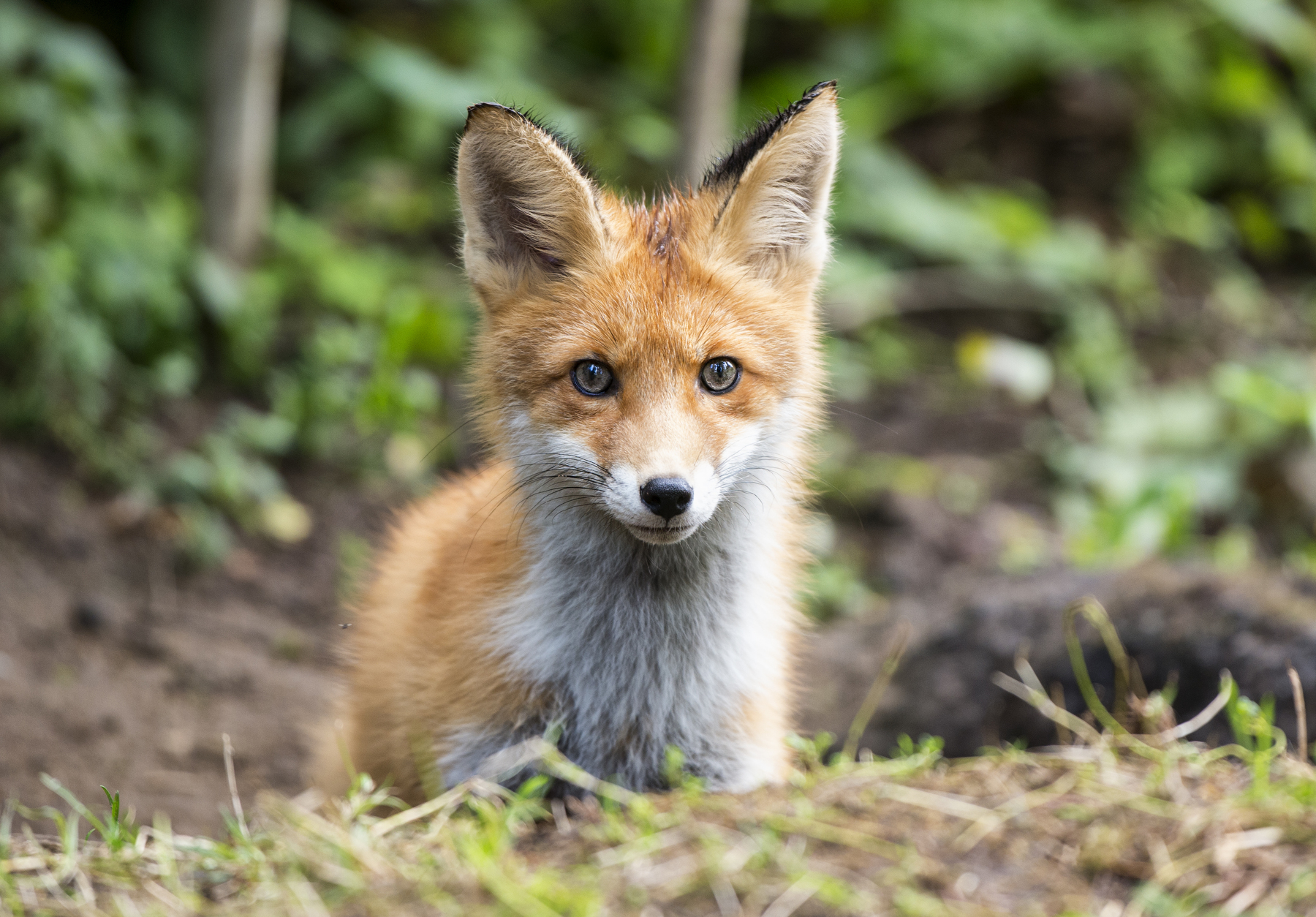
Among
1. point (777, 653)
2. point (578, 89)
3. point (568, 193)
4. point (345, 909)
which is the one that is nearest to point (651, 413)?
point (568, 193)

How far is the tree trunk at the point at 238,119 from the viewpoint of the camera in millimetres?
7289

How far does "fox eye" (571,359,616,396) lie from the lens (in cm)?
372

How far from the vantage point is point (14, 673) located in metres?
5.47

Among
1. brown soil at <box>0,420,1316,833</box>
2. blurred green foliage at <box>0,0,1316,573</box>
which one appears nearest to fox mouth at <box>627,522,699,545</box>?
brown soil at <box>0,420,1316,833</box>

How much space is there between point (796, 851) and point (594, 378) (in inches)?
65.0

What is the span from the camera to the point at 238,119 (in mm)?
7453

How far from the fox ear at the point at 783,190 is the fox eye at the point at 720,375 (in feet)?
1.47

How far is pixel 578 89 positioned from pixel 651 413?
6.75m

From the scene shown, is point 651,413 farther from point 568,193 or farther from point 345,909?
point 345,909

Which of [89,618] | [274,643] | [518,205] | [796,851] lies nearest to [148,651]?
[89,618]

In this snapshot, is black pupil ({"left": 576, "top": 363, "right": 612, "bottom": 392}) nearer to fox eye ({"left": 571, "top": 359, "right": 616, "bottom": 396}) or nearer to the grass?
fox eye ({"left": 571, "top": 359, "right": 616, "bottom": 396})

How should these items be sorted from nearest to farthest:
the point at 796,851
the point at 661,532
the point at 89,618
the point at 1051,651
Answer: the point at 796,851 → the point at 661,532 → the point at 1051,651 → the point at 89,618

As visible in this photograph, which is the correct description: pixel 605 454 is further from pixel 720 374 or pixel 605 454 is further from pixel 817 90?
pixel 817 90

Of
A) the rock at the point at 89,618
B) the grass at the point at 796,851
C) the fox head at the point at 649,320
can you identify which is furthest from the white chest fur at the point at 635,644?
the rock at the point at 89,618
